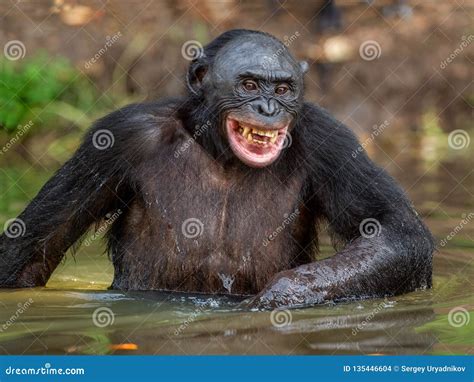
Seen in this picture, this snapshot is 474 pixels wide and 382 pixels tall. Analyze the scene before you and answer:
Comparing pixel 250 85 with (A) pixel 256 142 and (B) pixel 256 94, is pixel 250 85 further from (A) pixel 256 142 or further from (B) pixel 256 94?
(A) pixel 256 142

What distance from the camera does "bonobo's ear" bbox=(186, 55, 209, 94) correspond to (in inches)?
372

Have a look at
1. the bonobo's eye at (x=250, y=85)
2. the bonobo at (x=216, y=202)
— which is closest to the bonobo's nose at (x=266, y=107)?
the bonobo's eye at (x=250, y=85)

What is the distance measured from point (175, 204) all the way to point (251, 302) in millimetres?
1301

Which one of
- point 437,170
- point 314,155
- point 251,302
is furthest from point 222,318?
point 437,170

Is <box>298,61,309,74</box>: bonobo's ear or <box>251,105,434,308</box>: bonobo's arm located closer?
<box>251,105,434,308</box>: bonobo's arm

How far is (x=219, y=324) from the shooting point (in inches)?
317

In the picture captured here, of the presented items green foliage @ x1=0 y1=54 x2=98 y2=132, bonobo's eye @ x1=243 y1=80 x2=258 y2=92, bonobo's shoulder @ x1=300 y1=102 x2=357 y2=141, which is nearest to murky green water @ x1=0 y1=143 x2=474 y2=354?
bonobo's shoulder @ x1=300 y1=102 x2=357 y2=141

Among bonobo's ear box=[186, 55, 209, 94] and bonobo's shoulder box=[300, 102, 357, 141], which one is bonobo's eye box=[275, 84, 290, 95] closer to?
bonobo's shoulder box=[300, 102, 357, 141]

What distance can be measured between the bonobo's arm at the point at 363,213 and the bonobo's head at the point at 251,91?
469 millimetres

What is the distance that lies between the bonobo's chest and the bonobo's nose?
0.78 meters

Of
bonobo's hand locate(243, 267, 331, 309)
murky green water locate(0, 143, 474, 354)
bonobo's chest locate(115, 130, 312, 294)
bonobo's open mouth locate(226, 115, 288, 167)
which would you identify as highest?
bonobo's open mouth locate(226, 115, 288, 167)

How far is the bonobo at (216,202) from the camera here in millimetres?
9273

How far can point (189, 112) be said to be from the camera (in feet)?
31.2

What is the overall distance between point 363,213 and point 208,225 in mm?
1297
